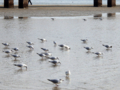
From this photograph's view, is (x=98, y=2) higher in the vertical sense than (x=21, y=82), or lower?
lower

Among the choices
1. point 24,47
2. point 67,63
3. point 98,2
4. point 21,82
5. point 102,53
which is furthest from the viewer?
point 98,2

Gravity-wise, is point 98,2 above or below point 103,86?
below

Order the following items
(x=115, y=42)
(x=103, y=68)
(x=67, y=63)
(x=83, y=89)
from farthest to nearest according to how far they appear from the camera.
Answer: (x=115, y=42), (x=67, y=63), (x=103, y=68), (x=83, y=89)

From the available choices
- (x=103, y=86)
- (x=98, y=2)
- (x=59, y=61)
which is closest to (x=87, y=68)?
(x=59, y=61)

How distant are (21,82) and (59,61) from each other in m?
2.94

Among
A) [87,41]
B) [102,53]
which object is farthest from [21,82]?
[87,41]

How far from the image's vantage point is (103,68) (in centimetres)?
1061

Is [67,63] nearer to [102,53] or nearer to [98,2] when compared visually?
[102,53]

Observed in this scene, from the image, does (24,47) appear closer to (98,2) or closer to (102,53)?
(102,53)

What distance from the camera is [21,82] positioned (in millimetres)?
8961

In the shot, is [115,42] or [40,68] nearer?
[40,68]

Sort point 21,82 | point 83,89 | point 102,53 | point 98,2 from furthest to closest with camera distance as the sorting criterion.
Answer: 1. point 98,2
2. point 102,53
3. point 21,82
4. point 83,89

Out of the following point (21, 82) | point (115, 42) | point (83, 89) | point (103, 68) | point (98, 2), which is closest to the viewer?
point (83, 89)

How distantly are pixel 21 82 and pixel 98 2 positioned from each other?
42831 millimetres
